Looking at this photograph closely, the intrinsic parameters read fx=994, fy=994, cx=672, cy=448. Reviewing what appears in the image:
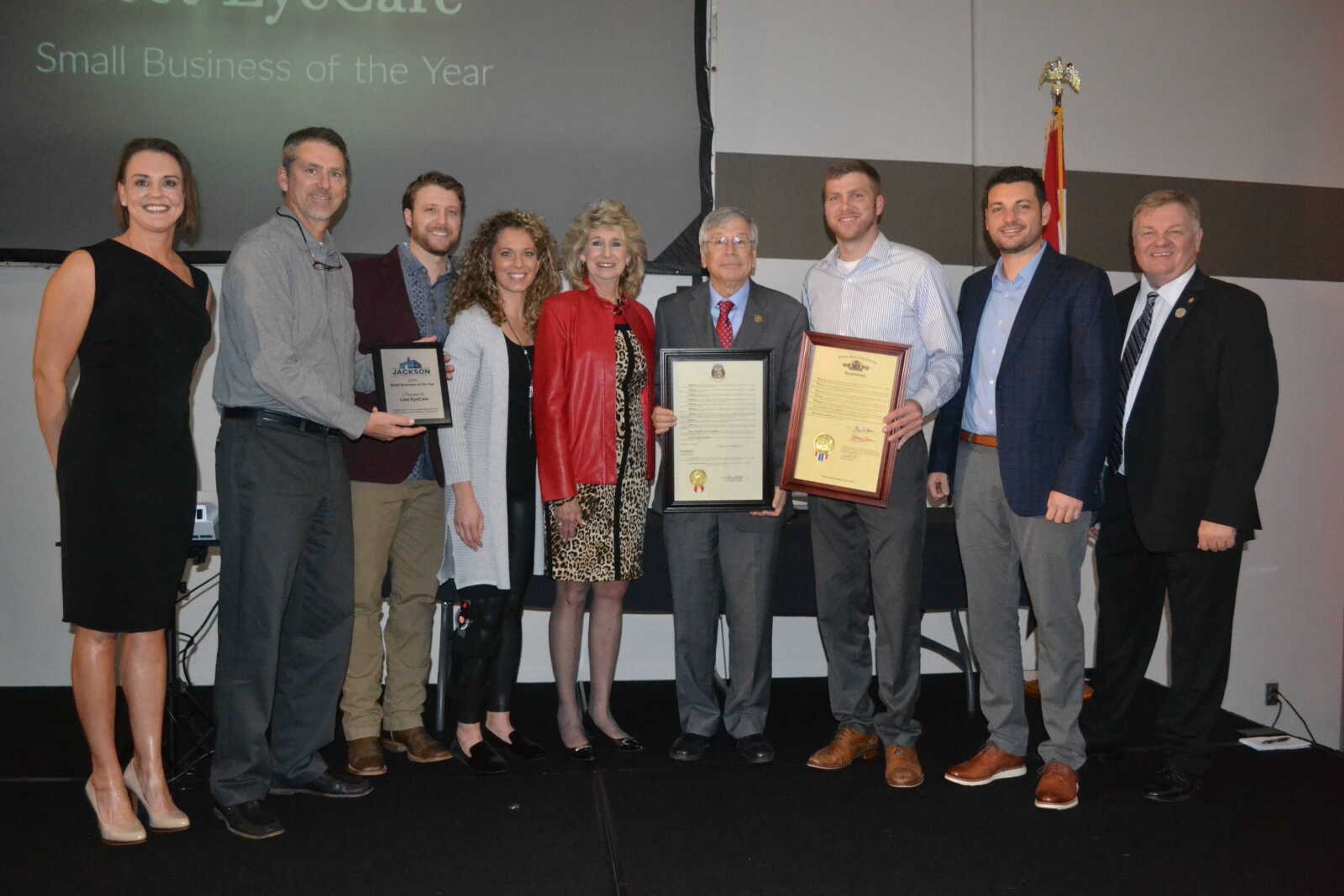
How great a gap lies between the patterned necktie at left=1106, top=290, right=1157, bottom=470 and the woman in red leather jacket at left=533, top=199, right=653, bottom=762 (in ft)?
4.93

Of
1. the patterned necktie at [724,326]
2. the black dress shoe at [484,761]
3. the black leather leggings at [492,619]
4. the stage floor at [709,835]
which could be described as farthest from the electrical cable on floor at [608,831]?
the patterned necktie at [724,326]

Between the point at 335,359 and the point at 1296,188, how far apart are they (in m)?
5.08

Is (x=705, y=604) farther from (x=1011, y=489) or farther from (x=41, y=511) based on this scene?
(x=41, y=511)

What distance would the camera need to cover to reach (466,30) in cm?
438

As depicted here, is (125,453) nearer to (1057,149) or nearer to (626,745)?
(626,745)

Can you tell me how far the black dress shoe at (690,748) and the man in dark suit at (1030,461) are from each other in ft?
2.62

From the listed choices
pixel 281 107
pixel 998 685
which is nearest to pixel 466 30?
pixel 281 107

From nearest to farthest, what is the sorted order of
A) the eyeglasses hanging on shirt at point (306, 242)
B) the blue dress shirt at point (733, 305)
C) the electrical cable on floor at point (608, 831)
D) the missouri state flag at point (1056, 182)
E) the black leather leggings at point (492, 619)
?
the electrical cable on floor at point (608, 831) → the eyeglasses hanging on shirt at point (306, 242) → the black leather leggings at point (492, 619) → the blue dress shirt at point (733, 305) → the missouri state flag at point (1056, 182)

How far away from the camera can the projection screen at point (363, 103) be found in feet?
13.5

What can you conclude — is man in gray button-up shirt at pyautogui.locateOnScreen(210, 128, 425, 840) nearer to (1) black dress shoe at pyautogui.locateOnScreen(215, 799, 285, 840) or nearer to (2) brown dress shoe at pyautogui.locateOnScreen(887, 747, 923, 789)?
(1) black dress shoe at pyautogui.locateOnScreen(215, 799, 285, 840)

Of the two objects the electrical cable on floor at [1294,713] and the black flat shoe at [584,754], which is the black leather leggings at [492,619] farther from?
the electrical cable on floor at [1294,713]

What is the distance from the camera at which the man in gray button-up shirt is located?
269cm

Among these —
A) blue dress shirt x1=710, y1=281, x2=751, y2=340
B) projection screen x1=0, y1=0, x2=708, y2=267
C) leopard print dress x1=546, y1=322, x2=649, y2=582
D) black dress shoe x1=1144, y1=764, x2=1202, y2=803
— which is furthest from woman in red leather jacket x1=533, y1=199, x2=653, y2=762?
black dress shoe x1=1144, y1=764, x2=1202, y2=803

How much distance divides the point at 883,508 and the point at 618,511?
0.84 metres
